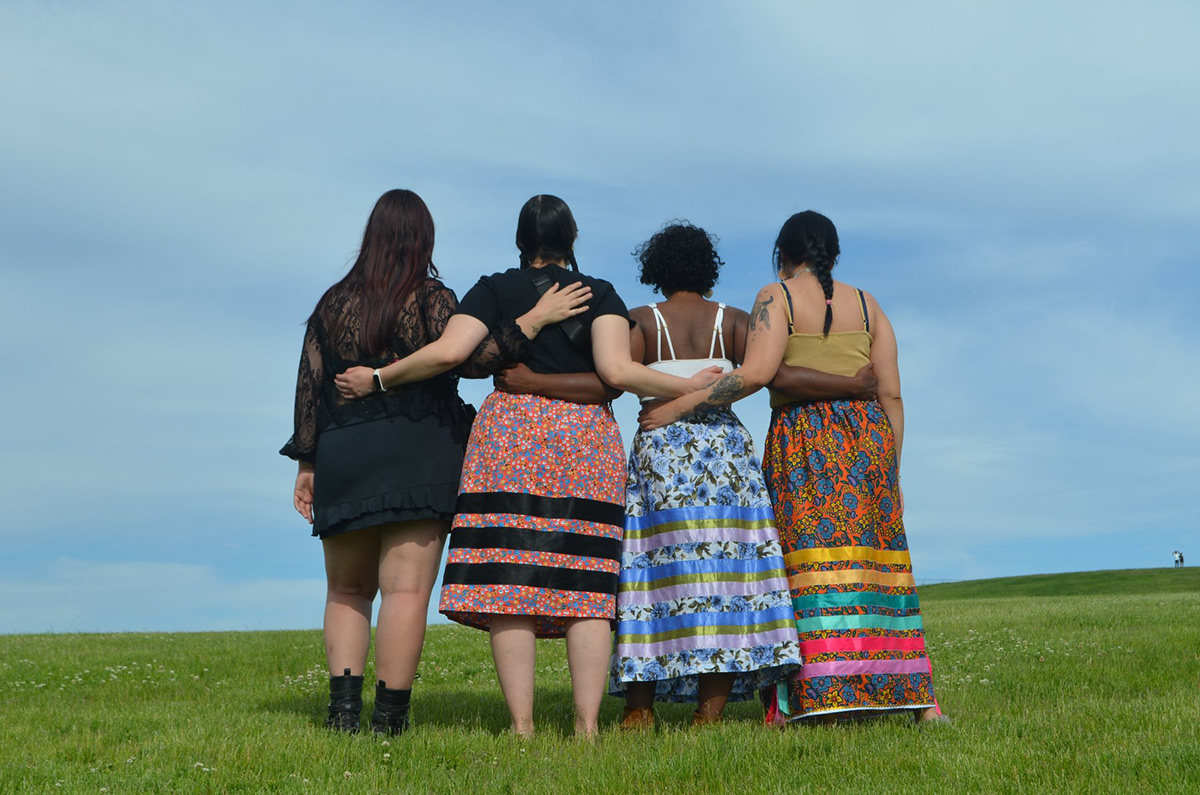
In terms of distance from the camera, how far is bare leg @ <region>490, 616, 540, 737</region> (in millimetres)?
6164

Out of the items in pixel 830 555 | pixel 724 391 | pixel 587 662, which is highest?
pixel 724 391

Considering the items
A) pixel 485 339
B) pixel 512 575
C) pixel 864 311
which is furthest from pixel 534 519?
pixel 864 311

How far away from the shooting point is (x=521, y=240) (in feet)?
21.6

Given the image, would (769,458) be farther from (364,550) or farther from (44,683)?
(44,683)

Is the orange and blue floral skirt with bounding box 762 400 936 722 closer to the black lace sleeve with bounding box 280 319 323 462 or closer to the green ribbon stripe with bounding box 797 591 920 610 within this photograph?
the green ribbon stripe with bounding box 797 591 920 610

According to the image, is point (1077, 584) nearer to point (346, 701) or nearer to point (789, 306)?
point (789, 306)

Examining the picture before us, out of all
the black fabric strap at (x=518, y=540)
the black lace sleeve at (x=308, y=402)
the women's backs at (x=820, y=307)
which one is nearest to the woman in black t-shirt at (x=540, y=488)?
the black fabric strap at (x=518, y=540)

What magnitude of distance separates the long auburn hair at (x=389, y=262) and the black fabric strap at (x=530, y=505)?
3.67 feet

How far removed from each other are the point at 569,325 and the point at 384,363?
3.84 feet

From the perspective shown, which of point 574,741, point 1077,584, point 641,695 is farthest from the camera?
point 1077,584

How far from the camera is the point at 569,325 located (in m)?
6.31

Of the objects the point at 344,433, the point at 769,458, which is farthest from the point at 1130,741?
the point at 344,433

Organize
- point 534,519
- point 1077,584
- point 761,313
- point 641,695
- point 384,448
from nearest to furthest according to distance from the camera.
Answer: point 534,519, point 384,448, point 761,313, point 641,695, point 1077,584

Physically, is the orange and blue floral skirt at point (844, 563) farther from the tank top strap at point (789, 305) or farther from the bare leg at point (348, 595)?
the bare leg at point (348, 595)
